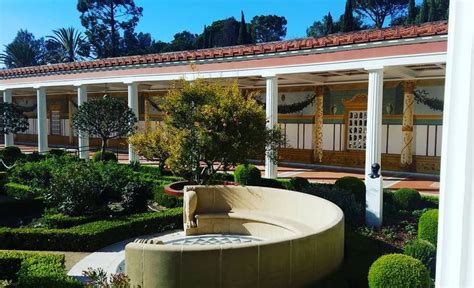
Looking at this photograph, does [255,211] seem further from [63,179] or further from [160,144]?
[63,179]

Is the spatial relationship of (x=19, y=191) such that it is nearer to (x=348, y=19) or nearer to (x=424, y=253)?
(x=424, y=253)

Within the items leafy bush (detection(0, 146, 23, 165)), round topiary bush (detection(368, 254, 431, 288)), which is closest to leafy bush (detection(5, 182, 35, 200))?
leafy bush (detection(0, 146, 23, 165))

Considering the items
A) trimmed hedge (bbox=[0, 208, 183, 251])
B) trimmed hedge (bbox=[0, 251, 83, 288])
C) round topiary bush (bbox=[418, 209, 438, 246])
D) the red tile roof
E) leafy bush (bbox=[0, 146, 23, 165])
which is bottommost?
trimmed hedge (bbox=[0, 208, 183, 251])

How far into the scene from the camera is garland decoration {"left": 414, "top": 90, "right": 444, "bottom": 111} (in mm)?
15578


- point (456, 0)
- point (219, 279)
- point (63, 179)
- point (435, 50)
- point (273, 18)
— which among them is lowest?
point (219, 279)

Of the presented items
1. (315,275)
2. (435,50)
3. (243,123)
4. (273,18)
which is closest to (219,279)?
(315,275)

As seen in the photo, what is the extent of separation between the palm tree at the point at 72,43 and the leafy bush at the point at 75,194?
41631mm

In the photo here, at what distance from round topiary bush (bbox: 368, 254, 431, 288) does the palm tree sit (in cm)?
4804

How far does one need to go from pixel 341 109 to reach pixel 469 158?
59.0ft

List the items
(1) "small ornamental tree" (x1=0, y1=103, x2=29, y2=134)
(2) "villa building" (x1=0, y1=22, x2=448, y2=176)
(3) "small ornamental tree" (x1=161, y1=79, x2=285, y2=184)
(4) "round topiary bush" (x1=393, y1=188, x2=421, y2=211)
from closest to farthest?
1. (3) "small ornamental tree" (x1=161, y1=79, x2=285, y2=184)
2. (4) "round topiary bush" (x1=393, y1=188, x2=421, y2=211)
3. (2) "villa building" (x1=0, y1=22, x2=448, y2=176)
4. (1) "small ornamental tree" (x1=0, y1=103, x2=29, y2=134)

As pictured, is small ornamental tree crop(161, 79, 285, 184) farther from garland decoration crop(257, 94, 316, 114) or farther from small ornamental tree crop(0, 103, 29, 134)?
small ornamental tree crop(0, 103, 29, 134)

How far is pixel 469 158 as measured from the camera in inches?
36.6

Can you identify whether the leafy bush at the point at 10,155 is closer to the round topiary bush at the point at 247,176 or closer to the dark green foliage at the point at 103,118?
the dark green foliage at the point at 103,118

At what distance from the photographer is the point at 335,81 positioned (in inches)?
718
